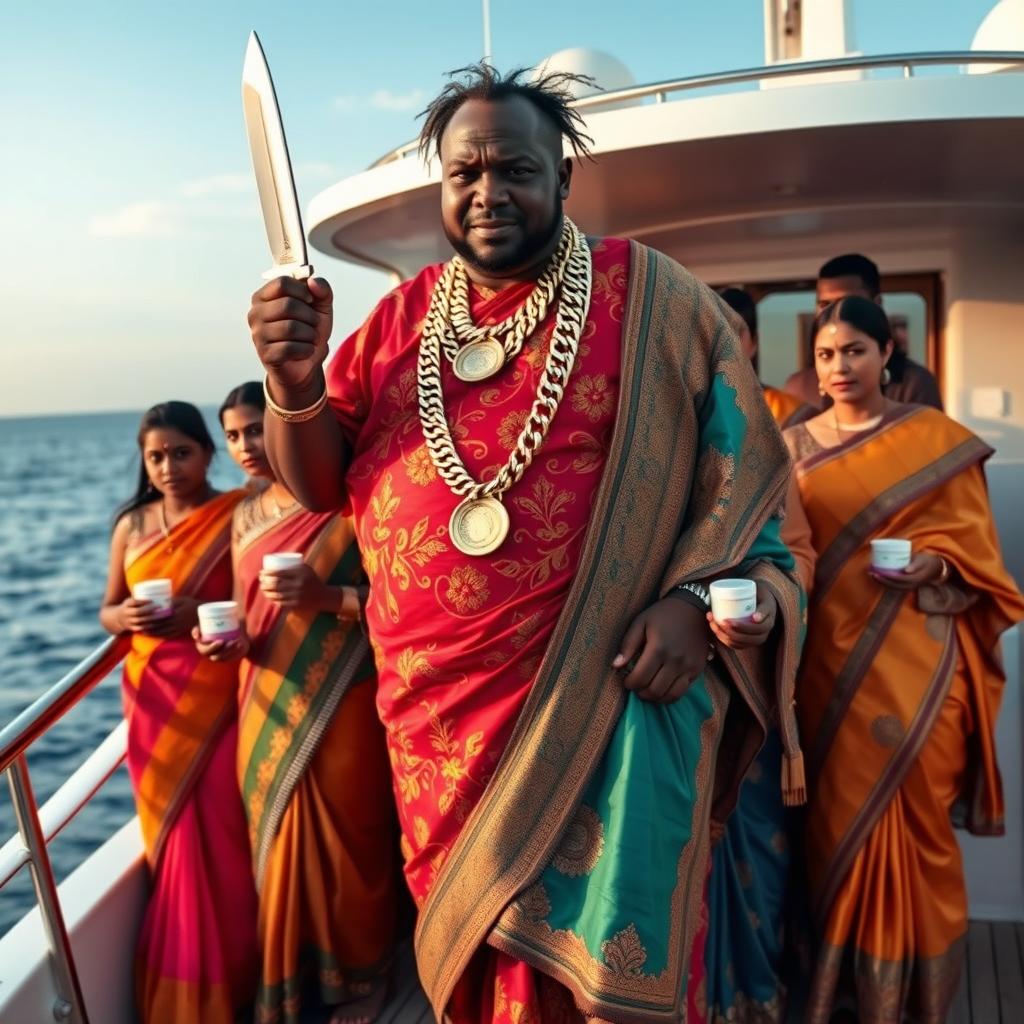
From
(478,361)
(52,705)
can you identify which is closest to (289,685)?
(52,705)

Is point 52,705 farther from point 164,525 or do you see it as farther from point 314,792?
point 164,525

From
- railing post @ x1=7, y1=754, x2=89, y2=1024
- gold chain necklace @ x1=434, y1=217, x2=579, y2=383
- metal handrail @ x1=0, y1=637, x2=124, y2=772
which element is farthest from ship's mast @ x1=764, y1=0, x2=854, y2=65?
railing post @ x1=7, y1=754, x2=89, y2=1024

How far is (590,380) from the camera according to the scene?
7.17 feet

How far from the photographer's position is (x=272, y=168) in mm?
1914

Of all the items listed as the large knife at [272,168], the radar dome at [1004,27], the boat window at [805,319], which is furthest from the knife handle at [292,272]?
the radar dome at [1004,27]

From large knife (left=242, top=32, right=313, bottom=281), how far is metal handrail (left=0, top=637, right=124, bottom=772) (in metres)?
1.13

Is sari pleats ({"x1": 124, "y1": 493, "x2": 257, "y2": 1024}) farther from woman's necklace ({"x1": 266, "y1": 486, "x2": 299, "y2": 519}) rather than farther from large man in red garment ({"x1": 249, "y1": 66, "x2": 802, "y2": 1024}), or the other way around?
large man in red garment ({"x1": 249, "y1": 66, "x2": 802, "y2": 1024})

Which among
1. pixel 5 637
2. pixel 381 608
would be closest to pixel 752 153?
pixel 381 608

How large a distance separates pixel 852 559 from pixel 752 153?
1.55 m

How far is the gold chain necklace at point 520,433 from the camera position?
212 centimetres

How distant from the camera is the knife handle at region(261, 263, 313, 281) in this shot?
192 centimetres

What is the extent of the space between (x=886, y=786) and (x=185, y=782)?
177cm

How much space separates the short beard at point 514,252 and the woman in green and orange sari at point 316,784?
1.01m

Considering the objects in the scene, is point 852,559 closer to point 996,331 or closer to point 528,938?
point 528,938
